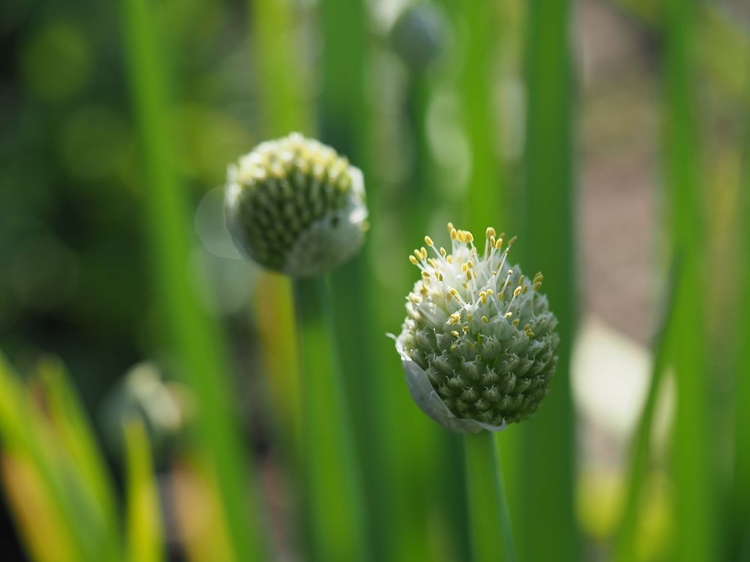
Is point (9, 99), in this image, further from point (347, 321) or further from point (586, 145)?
point (586, 145)

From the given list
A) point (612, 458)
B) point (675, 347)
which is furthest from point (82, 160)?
point (675, 347)

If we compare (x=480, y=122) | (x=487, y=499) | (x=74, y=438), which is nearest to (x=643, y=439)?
(x=487, y=499)

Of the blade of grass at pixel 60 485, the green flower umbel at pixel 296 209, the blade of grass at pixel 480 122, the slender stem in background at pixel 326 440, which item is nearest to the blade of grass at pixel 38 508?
the blade of grass at pixel 60 485

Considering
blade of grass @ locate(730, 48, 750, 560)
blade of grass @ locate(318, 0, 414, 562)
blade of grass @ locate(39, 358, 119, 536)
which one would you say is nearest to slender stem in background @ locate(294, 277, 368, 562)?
blade of grass @ locate(318, 0, 414, 562)

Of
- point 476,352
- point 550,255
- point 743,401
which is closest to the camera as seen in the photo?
point 476,352

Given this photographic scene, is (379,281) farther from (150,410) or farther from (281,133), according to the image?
(150,410)

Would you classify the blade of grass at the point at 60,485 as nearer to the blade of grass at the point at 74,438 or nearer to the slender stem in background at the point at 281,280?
the blade of grass at the point at 74,438
